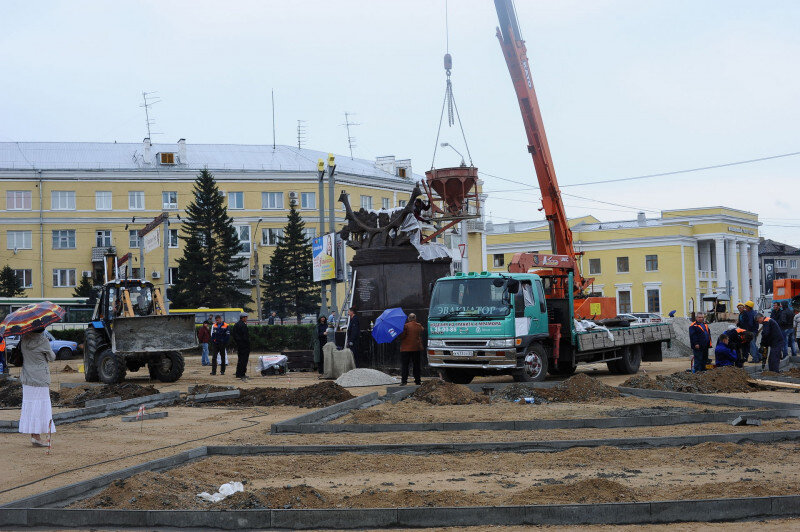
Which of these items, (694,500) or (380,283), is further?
(380,283)

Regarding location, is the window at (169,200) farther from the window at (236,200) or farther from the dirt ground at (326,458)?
the dirt ground at (326,458)

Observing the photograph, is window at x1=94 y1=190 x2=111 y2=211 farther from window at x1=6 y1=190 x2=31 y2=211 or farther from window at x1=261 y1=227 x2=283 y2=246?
window at x1=261 y1=227 x2=283 y2=246

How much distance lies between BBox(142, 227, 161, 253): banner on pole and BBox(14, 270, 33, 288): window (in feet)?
133

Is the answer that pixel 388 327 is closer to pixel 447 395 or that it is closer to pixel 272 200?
pixel 447 395

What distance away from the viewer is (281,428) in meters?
13.3

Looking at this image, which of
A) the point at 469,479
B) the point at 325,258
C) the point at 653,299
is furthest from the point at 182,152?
the point at 469,479

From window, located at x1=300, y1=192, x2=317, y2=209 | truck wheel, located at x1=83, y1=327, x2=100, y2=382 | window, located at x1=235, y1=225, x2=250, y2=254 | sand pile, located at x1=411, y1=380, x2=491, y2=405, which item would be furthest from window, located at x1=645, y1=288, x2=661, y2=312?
sand pile, located at x1=411, y1=380, x2=491, y2=405

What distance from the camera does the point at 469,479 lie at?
927cm

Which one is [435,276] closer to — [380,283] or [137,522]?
[380,283]

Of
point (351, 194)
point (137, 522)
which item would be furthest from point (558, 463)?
point (351, 194)

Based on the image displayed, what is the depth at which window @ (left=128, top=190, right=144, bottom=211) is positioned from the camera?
221ft

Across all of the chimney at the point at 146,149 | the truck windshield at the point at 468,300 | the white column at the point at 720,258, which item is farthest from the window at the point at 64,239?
the white column at the point at 720,258

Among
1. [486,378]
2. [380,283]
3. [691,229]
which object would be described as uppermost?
[691,229]

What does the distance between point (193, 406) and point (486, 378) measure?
339 inches
